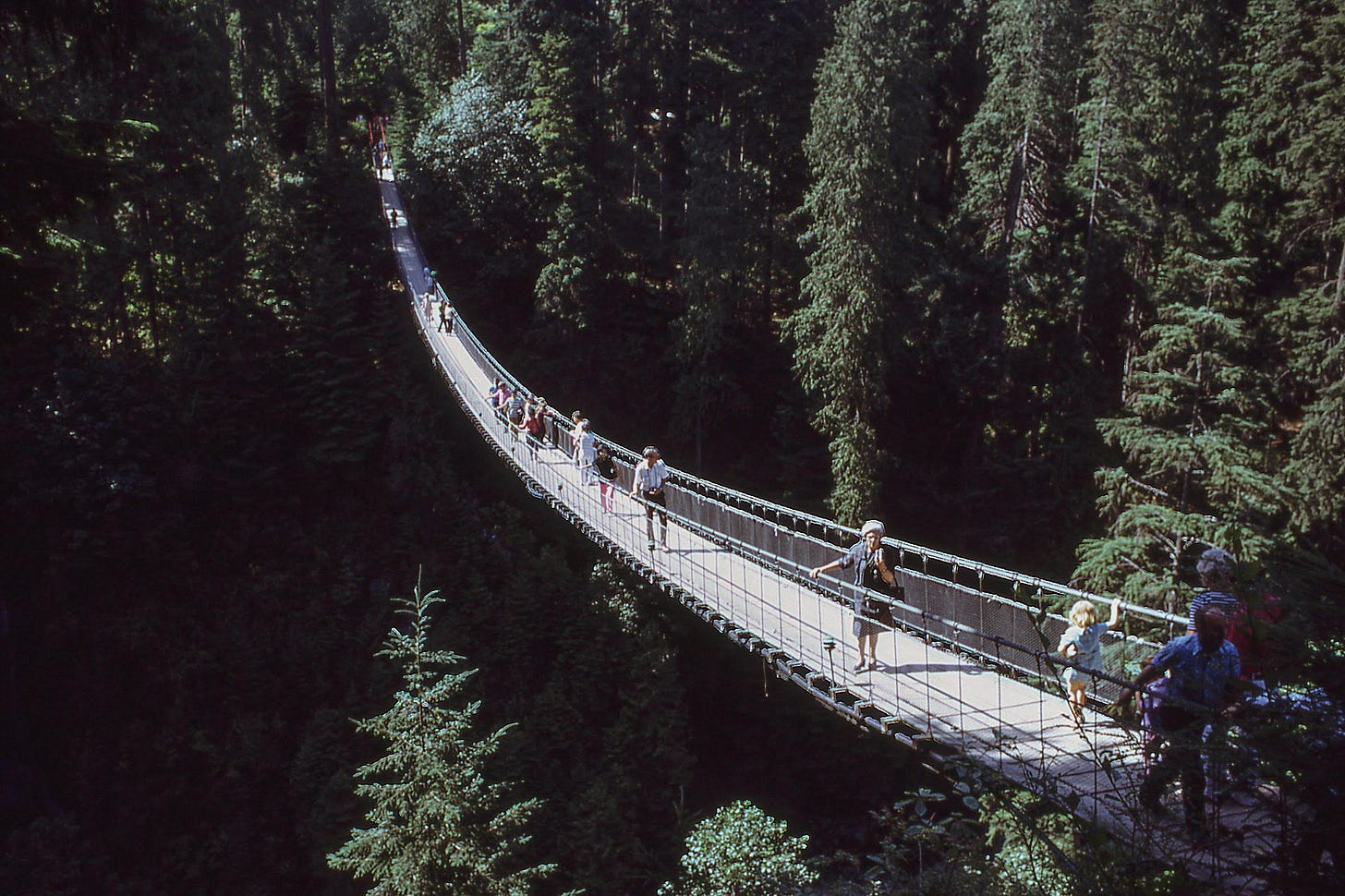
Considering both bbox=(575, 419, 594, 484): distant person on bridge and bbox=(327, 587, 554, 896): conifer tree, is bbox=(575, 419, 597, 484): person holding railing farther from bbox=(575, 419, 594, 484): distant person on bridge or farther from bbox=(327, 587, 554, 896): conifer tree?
bbox=(327, 587, 554, 896): conifer tree

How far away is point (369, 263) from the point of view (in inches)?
672

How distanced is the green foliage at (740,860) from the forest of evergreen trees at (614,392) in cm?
10

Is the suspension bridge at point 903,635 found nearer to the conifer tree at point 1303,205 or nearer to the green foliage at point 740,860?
the green foliage at point 740,860

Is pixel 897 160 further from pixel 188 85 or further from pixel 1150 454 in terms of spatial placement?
pixel 188 85

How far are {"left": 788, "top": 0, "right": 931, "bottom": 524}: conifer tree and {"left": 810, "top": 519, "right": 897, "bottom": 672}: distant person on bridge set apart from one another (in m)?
8.59

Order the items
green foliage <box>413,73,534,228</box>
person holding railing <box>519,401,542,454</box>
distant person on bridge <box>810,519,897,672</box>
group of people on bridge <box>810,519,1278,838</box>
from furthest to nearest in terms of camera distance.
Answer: green foliage <box>413,73,534,228</box>
person holding railing <box>519,401,542,454</box>
distant person on bridge <box>810,519,897,672</box>
group of people on bridge <box>810,519,1278,838</box>

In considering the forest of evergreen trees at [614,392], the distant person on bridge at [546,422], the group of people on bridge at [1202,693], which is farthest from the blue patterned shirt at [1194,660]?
the distant person on bridge at [546,422]

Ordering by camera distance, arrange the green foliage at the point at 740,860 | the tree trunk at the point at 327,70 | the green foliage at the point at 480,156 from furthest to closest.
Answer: the green foliage at the point at 480,156 → the tree trunk at the point at 327,70 → the green foliage at the point at 740,860

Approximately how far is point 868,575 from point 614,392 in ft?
44.0

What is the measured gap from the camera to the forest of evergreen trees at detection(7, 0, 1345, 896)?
1219 cm

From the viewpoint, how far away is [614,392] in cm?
1880

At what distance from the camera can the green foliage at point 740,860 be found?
8930 mm

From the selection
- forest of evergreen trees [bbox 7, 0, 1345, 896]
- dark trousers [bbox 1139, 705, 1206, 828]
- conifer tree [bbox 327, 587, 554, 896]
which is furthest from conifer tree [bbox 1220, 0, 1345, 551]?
dark trousers [bbox 1139, 705, 1206, 828]

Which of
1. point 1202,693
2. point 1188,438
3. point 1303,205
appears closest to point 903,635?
point 1202,693
